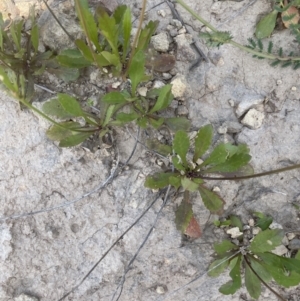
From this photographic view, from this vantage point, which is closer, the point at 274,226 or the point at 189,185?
the point at 189,185

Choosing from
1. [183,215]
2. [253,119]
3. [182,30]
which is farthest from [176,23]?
[183,215]

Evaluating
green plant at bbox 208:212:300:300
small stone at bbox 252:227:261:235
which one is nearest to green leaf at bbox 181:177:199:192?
green plant at bbox 208:212:300:300

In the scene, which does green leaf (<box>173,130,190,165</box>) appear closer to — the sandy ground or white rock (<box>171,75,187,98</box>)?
the sandy ground

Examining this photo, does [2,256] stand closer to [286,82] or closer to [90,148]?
[90,148]

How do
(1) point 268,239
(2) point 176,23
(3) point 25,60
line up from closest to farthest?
(1) point 268,239
(3) point 25,60
(2) point 176,23

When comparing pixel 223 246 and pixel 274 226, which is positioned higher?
pixel 274 226

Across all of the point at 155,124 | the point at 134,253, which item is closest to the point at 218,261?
the point at 134,253

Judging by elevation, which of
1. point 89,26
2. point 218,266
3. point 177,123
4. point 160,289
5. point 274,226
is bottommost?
point 160,289

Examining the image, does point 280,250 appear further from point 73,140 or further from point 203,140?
point 73,140
